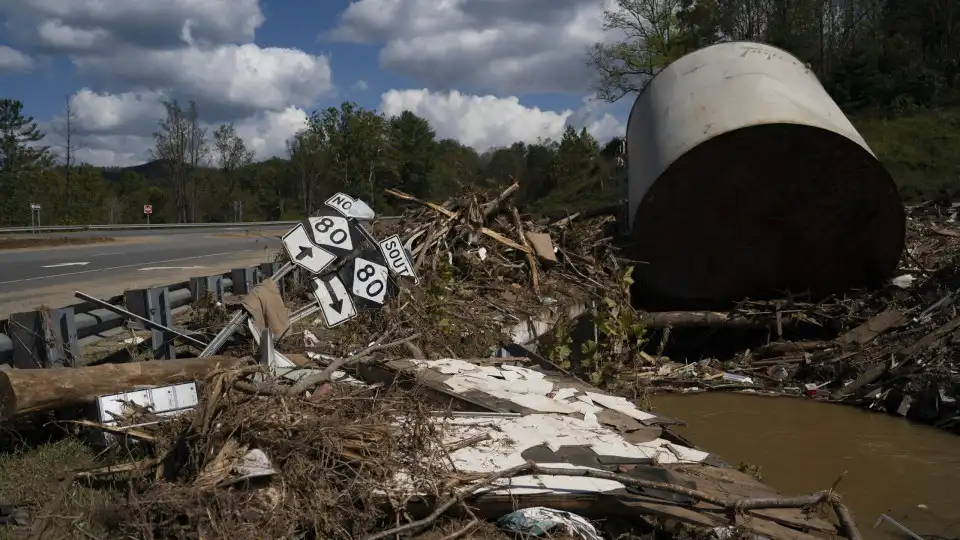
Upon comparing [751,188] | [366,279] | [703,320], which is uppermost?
[751,188]

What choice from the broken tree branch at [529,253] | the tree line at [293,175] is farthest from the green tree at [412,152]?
the broken tree branch at [529,253]

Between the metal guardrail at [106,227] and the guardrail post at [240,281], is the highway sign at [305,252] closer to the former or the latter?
the guardrail post at [240,281]

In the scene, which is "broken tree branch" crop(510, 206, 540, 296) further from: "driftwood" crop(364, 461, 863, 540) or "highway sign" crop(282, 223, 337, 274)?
"driftwood" crop(364, 461, 863, 540)

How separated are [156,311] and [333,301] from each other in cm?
153

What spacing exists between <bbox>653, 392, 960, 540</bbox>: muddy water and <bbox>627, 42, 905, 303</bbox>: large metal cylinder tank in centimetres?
236

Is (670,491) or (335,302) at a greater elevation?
(335,302)

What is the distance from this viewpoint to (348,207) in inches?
319

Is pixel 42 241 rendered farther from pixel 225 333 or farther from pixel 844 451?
pixel 844 451

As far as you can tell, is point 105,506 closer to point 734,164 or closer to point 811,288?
point 734,164

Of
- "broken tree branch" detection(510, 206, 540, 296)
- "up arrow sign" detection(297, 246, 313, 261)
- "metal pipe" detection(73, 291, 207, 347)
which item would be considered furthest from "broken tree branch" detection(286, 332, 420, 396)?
"broken tree branch" detection(510, 206, 540, 296)

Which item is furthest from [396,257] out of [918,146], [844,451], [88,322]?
[918,146]

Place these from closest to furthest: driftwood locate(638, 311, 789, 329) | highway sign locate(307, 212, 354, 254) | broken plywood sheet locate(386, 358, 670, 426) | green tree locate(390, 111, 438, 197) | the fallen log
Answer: the fallen log → broken plywood sheet locate(386, 358, 670, 426) → highway sign locate(307, 212, 354, 254) → driftwood locate(638, 311, 789, 329) → green tree locate(390, 111, 438, 197)

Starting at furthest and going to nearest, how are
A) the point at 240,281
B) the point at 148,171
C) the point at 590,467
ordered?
the point at 148,171, the point at 240,281, the point at 590,467

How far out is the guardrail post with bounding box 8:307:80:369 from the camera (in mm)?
5688
